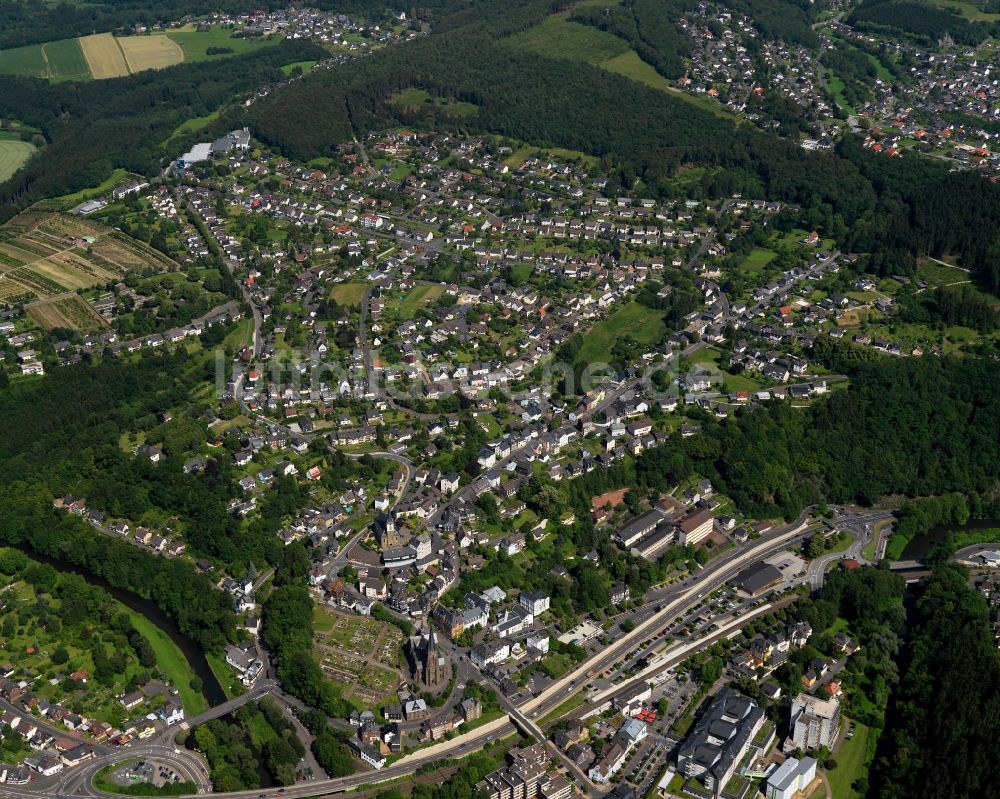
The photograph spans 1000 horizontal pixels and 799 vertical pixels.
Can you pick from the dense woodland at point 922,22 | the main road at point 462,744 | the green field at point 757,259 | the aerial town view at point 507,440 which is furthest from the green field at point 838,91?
the main road at point 462,744

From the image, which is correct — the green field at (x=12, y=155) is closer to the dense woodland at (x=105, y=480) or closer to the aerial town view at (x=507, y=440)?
the aerial town view at (x=507, y=440)

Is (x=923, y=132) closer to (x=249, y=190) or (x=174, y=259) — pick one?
(x=249, y=190)

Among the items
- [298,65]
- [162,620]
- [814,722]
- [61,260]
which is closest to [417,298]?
[61,260]

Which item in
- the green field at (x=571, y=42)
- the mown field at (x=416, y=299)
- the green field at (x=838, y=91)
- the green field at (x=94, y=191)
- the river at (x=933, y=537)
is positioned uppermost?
the green field at (x=571, y=42)

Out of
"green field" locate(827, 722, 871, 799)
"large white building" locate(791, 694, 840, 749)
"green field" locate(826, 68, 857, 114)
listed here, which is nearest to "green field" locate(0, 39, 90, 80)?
"green field" locate(826, 68, 857, 114)

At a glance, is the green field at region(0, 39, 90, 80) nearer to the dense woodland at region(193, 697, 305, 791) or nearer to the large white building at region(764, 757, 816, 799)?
the dense woodland at region(193, 697, 305, 791)

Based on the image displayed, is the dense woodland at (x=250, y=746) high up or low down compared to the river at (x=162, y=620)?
up
